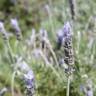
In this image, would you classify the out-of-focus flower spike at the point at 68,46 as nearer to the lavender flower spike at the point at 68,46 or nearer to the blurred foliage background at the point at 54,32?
the lavender flower spike at the point at 68,46

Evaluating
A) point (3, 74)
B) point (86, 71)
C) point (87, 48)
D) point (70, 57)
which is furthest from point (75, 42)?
point (70, 57)

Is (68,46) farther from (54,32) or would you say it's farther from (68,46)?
(54,32)

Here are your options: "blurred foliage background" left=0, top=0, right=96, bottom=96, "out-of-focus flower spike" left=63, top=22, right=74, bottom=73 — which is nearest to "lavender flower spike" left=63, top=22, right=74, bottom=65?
"out-of-focus flower spike" left=63, top=22, right=74, bottom=73

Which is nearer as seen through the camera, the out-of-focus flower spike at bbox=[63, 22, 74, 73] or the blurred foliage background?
the out-of-focus flower spike at bbox=[63, 22, 74, 73]

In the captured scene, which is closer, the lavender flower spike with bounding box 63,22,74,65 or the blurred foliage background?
the lavender flower spike with bounding box 63,22,74,65

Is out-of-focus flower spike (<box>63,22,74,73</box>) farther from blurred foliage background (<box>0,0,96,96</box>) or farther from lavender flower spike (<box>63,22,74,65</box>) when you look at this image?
blurred foliage background (<box>0,0,96,96</box>)

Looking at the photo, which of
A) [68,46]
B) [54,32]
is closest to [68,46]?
[68,46]

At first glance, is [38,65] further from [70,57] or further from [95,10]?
[95,10]

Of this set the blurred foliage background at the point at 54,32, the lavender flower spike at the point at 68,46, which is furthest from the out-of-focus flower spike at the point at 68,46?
the blurred foliage background at the point at 54,32

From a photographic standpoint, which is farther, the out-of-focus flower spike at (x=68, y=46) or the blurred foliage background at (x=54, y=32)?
the blurred foliage background at (x=54, y=32)
